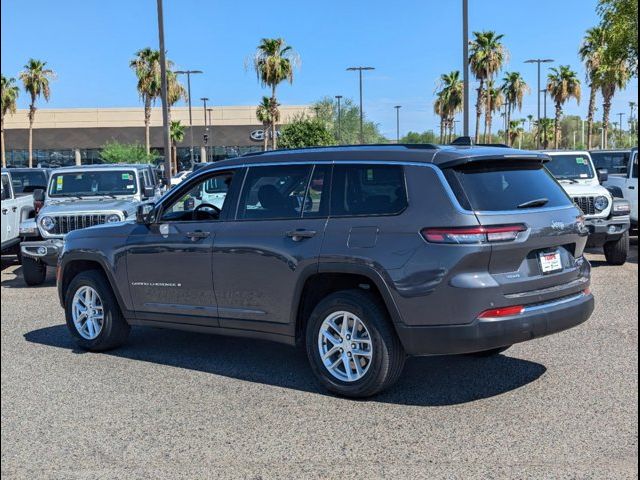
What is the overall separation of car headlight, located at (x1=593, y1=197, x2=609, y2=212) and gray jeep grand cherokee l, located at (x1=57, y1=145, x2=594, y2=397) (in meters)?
7.16

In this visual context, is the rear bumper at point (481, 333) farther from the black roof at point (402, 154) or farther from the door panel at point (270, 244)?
the black roof at point (402, 154)

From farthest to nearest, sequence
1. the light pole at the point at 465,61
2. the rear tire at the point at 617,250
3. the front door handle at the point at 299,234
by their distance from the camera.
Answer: the light pole at the point at 465,61
the rear tire at the point at 617,250
the front door handle at the point at 299,234

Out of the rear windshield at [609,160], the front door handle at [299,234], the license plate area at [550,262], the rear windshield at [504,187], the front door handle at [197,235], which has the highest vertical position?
the rear windshield at [609,160]

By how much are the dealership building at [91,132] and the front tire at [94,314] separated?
61.3 m

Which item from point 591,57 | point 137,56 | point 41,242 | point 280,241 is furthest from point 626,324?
point 137,56

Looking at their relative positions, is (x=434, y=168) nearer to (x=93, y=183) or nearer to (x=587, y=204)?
(x=587, y=204)

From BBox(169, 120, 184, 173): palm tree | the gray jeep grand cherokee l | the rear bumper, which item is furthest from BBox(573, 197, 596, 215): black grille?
BBox(169, 120, 184, 173): palm tree

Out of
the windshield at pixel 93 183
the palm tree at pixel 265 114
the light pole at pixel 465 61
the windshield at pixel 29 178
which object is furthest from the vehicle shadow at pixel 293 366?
the palm tree at pixel 265 114

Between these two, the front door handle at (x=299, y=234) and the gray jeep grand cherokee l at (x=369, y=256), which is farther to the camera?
the front door handle at (x=299, y=234)

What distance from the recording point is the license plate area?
17.4 ft

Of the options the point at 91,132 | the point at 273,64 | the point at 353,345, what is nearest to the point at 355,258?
the point at 353,345

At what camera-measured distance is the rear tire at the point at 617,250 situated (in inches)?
487

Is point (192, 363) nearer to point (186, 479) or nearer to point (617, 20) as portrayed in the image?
point (186, 479)

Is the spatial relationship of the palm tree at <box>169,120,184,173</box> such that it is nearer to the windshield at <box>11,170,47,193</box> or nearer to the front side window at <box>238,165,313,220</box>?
the windshield at <box>11,170,47,193</box>
